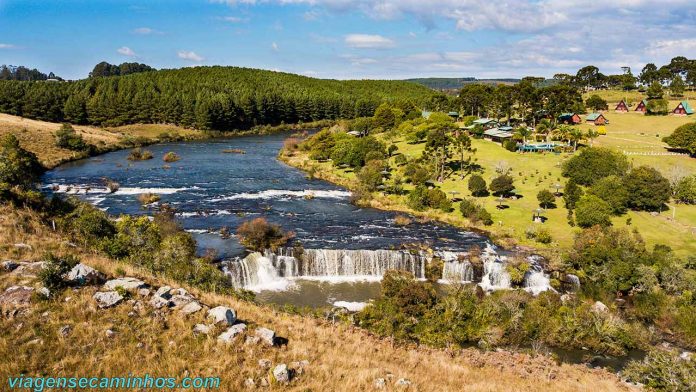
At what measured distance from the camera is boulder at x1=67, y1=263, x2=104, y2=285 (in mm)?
18375

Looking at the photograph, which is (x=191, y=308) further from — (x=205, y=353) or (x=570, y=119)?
(x=570, y=119)

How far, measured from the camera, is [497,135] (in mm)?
90938

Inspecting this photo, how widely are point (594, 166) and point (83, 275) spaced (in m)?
63.2

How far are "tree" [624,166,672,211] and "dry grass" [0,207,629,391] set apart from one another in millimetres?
37636

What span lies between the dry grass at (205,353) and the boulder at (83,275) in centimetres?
65

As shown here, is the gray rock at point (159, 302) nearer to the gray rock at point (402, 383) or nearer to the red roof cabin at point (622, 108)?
the gray rock at point (402, 383)

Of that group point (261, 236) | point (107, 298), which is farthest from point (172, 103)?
point (107, 298)

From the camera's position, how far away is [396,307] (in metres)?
31.1

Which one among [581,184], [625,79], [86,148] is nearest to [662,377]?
[581,184]

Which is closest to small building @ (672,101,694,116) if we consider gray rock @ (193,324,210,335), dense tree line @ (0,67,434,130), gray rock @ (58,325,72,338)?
dense tree line @ (0,67,434,130)

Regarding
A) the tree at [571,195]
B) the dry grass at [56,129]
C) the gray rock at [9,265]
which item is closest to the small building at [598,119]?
the tree at [571,195]

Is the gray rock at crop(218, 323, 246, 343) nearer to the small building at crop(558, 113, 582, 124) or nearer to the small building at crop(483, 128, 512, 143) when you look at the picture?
the small building at crop(483, 128, 512, 143)

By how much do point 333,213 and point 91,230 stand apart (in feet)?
94.9

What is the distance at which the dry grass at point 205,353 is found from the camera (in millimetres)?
14055
